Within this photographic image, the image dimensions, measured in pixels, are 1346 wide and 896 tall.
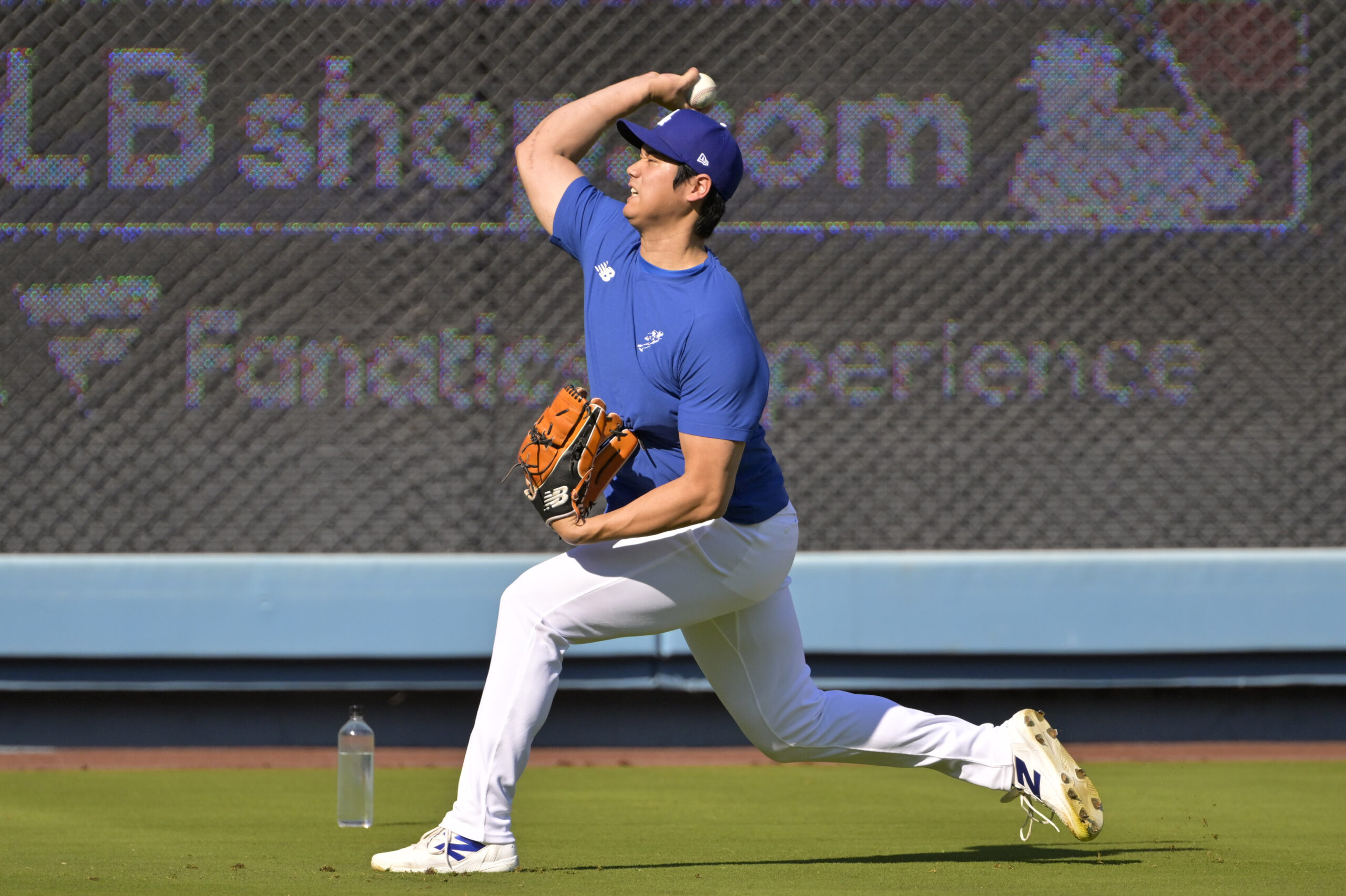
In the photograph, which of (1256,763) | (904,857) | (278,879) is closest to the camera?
(278,879)

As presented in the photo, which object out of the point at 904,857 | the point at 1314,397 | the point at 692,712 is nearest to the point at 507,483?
the point at 692,712

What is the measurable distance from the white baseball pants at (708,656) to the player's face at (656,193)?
0.64 meters

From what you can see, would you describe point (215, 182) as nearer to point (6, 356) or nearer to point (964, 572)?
point (6, 356)

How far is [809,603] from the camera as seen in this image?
5.76 m

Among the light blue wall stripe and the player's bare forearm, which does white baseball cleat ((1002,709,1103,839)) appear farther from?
the light blue wall stripe

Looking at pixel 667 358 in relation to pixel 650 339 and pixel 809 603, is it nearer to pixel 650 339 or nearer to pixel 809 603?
pixel 650 339

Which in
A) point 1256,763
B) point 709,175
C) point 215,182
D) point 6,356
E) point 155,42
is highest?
point 155,42

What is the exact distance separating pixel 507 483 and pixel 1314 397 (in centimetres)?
337

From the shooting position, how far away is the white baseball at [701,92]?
3451 mm

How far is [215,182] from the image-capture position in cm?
623

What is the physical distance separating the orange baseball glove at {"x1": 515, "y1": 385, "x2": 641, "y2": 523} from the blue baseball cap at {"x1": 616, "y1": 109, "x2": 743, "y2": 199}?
53cm

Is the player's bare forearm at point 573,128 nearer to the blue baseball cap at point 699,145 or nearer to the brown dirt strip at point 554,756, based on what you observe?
the blue baseball cap at point 699,145

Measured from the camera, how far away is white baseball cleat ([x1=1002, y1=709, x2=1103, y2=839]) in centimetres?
340

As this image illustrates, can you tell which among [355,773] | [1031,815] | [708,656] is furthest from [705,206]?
[355,773]
